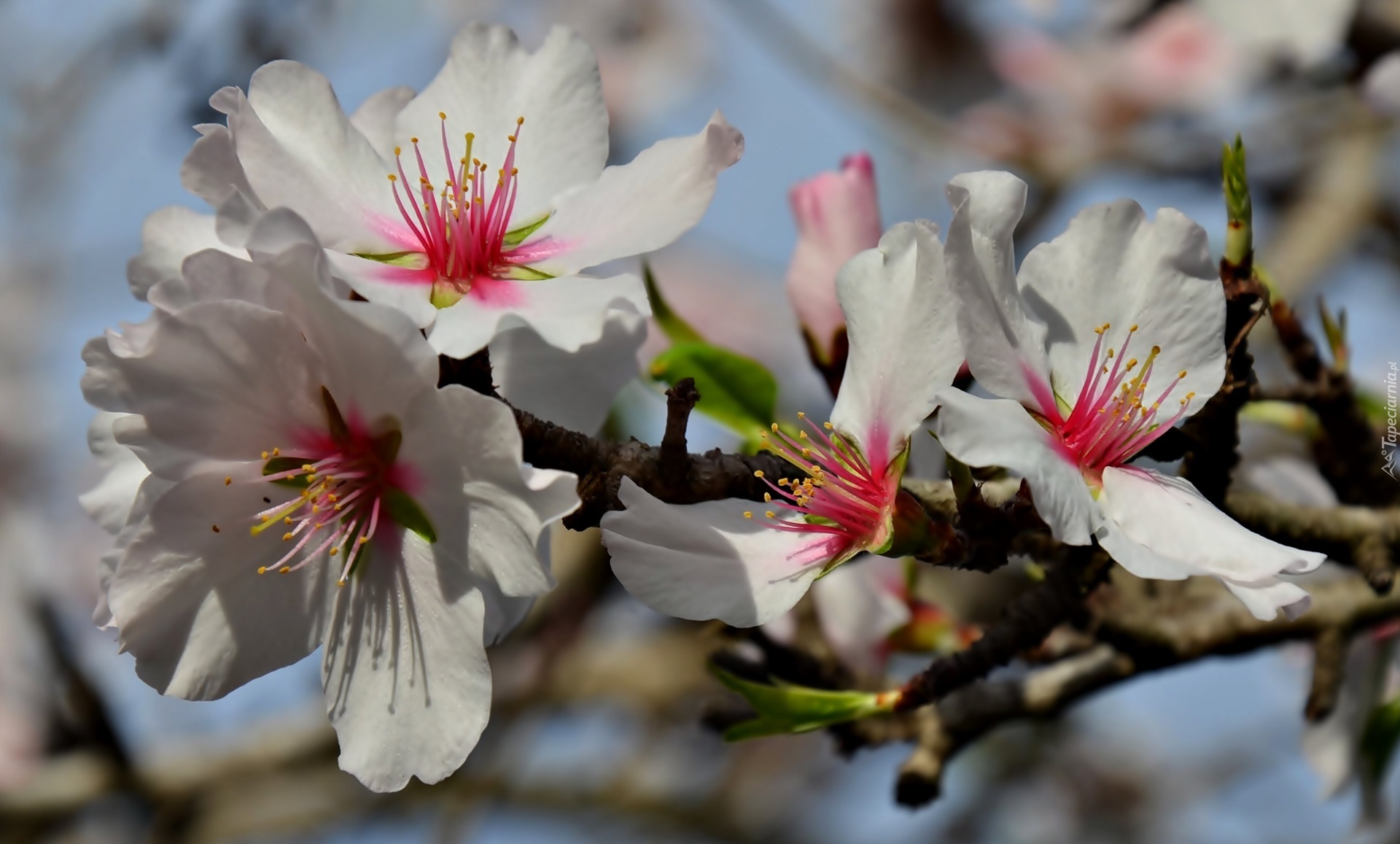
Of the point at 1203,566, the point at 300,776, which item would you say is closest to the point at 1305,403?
the point at 1203,566

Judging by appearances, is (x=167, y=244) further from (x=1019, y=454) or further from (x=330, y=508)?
(x=1019, y=454)

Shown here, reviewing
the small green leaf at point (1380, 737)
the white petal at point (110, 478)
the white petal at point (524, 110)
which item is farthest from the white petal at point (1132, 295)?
the white petal at point (110, 478)

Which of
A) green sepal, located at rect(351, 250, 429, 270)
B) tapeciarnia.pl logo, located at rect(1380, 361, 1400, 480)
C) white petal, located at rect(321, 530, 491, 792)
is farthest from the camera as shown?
tapeciarnia.pl logo, located at rect(1380, 361, 1400, 480)

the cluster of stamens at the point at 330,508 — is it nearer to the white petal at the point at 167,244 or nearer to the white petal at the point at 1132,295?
the white petal at the point at 167,244

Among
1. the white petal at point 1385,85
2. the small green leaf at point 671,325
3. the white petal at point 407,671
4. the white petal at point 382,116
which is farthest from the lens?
the white petal at point 1385,85

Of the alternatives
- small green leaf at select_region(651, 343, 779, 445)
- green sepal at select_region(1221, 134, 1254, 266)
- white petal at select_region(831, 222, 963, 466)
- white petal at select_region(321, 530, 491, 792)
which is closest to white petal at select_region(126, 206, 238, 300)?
white petal at select_region(321, 530, 491, 792)

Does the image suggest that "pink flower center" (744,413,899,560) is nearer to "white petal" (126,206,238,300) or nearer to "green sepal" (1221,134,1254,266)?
"green sepal" (1221,134,1254,266)

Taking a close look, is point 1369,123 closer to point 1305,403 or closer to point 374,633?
point 1305,403
